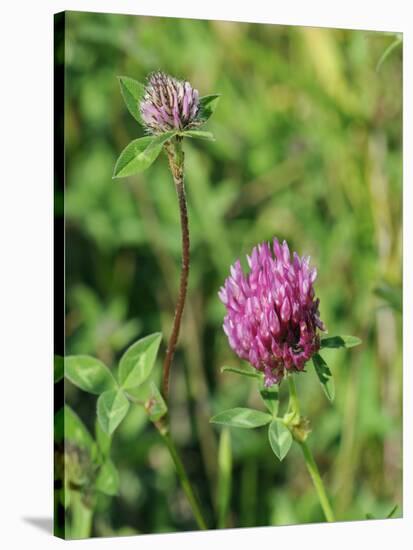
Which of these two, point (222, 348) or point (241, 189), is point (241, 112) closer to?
point (241, 189)


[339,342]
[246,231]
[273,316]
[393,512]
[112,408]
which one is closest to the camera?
[273,316]

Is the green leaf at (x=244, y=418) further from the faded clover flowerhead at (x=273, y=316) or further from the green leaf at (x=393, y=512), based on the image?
the green leaf at (x=393, y=512)

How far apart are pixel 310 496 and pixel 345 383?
0.80 feet

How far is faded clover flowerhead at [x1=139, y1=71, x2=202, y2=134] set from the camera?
6.72ft

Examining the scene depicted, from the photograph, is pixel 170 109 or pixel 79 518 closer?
pixel 170 109

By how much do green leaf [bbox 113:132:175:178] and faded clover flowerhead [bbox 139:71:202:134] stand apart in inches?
0.8

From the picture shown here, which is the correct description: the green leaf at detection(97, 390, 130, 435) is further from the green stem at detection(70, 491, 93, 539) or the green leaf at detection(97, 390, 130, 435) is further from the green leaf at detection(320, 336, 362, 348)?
the green leaf at detection(320, 336, 362, 348)

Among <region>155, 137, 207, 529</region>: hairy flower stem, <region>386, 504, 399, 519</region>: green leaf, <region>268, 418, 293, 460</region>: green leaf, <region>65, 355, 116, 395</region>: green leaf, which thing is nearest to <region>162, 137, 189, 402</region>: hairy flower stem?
<region>155, 137, 207, 529</region>: hairy flower stem

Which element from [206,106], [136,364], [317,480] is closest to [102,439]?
[136,364]

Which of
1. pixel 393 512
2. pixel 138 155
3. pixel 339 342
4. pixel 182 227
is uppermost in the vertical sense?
pixel 138 155

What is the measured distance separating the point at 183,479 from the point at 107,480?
165mm

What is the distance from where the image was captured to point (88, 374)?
7.34ft

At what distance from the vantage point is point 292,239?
102 inches

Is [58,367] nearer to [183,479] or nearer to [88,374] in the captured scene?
[88,374]
